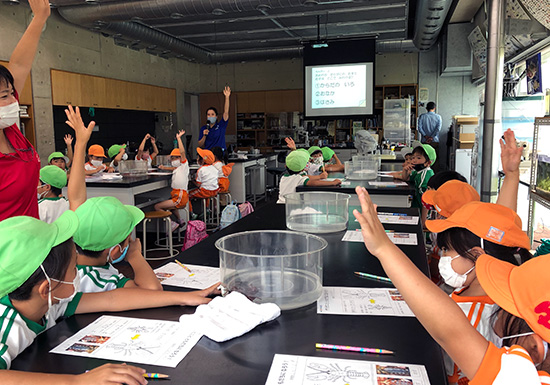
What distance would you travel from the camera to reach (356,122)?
443 inches

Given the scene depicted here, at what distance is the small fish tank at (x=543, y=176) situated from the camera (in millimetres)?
3094

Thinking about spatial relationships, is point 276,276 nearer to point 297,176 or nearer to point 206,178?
point 297,176

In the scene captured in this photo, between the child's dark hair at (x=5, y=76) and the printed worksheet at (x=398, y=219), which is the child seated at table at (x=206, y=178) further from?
the child's dark hair at (x=5, y=76)

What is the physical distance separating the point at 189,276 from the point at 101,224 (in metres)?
0.37

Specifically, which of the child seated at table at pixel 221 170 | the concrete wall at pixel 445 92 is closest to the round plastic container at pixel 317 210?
the child seated at table at pixel 221 170

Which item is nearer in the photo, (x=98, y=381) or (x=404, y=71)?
(x=98, y=381)

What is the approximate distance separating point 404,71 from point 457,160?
12.8ft

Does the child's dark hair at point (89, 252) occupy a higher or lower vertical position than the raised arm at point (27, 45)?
lower

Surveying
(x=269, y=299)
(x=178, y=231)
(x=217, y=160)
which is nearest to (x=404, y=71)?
(x=217, y=160)

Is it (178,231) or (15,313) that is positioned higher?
(15,313)

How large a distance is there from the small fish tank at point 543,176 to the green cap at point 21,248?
10.6ft

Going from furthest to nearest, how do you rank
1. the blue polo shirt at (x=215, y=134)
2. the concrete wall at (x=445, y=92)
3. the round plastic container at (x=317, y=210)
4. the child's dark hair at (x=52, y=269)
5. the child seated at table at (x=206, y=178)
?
the concrete wall at (x=445, y=92), the blue polo shirt at (x=215, y=134), the child seated at table at (x=206, y=178), the round plastic container at (x=317, y=210), the child's dark hair at (x=52, y=269)

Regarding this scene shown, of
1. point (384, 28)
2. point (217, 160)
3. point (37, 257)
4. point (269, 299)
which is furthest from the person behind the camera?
point (384, 28)

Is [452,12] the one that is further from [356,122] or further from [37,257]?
[37,257]
